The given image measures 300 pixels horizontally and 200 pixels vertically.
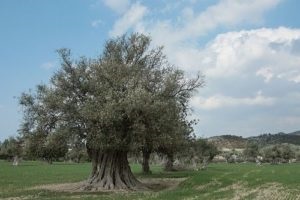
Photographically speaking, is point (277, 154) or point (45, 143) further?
point (277, 154)

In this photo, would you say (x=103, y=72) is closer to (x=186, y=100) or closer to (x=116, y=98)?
(x=116, y=98)

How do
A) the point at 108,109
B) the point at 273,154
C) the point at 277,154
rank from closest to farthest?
the point at 108,109, the point at 273,154, the point at 277,154

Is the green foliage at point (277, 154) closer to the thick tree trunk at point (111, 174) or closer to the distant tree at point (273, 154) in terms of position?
the distant tree at point (273, 154)

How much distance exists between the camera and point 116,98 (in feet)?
143

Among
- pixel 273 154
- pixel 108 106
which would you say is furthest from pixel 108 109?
pixel 273 154

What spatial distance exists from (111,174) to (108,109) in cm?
789

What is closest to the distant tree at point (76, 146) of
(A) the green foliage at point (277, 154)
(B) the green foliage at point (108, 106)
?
(B) the green foliage at point (108, 106)

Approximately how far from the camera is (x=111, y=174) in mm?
47344

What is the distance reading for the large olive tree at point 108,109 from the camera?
4312cm

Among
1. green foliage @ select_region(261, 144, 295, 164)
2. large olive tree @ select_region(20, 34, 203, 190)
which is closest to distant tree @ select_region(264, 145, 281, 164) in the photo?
green foliage @ select_region(261, 144, 295, 164)

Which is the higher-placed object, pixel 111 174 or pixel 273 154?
pixel 273 154

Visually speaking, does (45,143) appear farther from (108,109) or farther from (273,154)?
(273,154)

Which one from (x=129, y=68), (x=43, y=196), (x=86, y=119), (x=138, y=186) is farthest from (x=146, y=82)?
(x=43, y=196)

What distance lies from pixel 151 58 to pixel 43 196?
19959 millimetres
